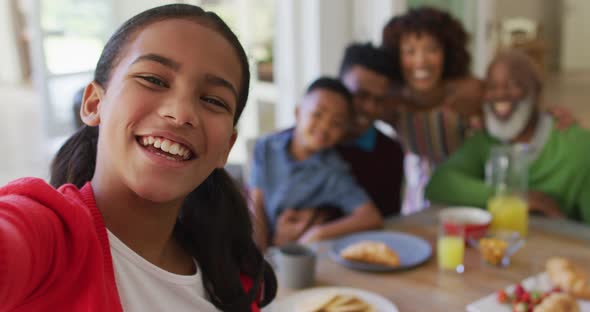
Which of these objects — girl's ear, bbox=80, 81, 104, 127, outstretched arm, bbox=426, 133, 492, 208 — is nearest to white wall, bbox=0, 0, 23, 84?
outstretched arm, bbox=426, 133, 492, 208

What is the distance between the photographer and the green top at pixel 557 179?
1.76 m

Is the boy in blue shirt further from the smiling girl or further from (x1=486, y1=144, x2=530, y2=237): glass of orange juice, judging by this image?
the smiling girl

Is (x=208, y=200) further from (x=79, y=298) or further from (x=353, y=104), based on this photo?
(x=353, y=104)

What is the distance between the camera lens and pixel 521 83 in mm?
1791

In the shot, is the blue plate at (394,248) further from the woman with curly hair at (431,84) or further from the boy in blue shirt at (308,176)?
the woman with curly hair at (431,84)

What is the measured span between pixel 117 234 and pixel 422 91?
1473 millimetres

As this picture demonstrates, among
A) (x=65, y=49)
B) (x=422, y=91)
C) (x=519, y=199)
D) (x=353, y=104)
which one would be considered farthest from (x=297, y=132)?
(x=65, y=49)

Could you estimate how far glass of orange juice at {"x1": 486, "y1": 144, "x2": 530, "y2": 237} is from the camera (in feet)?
5.09

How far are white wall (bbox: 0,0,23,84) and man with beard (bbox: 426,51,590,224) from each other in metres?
7.93

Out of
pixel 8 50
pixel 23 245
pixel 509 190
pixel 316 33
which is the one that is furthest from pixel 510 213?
pixel 8 50

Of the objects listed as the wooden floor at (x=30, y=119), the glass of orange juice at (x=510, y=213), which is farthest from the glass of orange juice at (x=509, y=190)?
the wooden floor at (x=30, y=119)

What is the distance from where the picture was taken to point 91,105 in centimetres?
74

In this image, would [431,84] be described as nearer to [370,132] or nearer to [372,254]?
[370,132]

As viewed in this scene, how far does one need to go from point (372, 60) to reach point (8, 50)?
7909 mm
